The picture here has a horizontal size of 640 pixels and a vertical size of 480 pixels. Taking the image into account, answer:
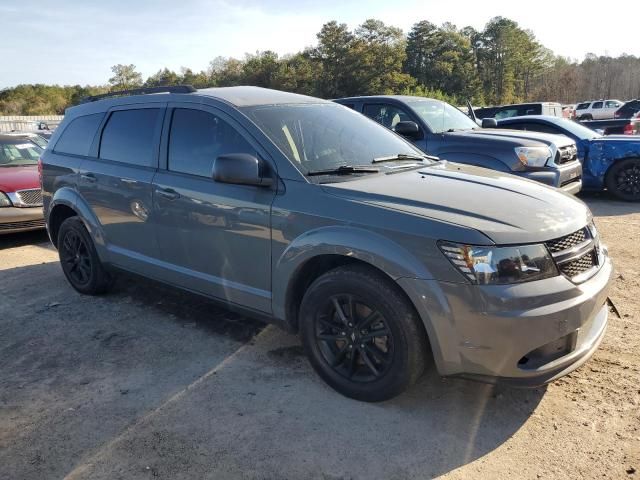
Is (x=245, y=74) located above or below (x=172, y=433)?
above

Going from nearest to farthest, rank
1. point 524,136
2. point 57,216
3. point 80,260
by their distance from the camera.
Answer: point 80,260
point 57,216
point 524,136

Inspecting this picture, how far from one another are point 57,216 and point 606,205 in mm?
8333

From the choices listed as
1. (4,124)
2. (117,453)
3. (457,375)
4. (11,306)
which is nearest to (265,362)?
(117,453)

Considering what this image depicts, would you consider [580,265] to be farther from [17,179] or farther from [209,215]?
[17,179]

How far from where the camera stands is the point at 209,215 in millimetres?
3615

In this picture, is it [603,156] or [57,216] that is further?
[603,156]

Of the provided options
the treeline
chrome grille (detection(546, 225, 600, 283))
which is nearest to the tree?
the treeline

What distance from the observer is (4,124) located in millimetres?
32094

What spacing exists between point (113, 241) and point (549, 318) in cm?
355

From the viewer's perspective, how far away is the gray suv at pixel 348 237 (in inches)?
103

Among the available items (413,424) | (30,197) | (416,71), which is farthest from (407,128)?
(416,71)

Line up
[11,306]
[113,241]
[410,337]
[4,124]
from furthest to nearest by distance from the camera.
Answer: [4,124] < [11,306] < [113,241] < [410,337]

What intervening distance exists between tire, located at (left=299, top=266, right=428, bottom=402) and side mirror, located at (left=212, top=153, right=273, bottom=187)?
0.75m

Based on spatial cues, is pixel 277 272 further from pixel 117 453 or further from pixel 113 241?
pixel 113 241
